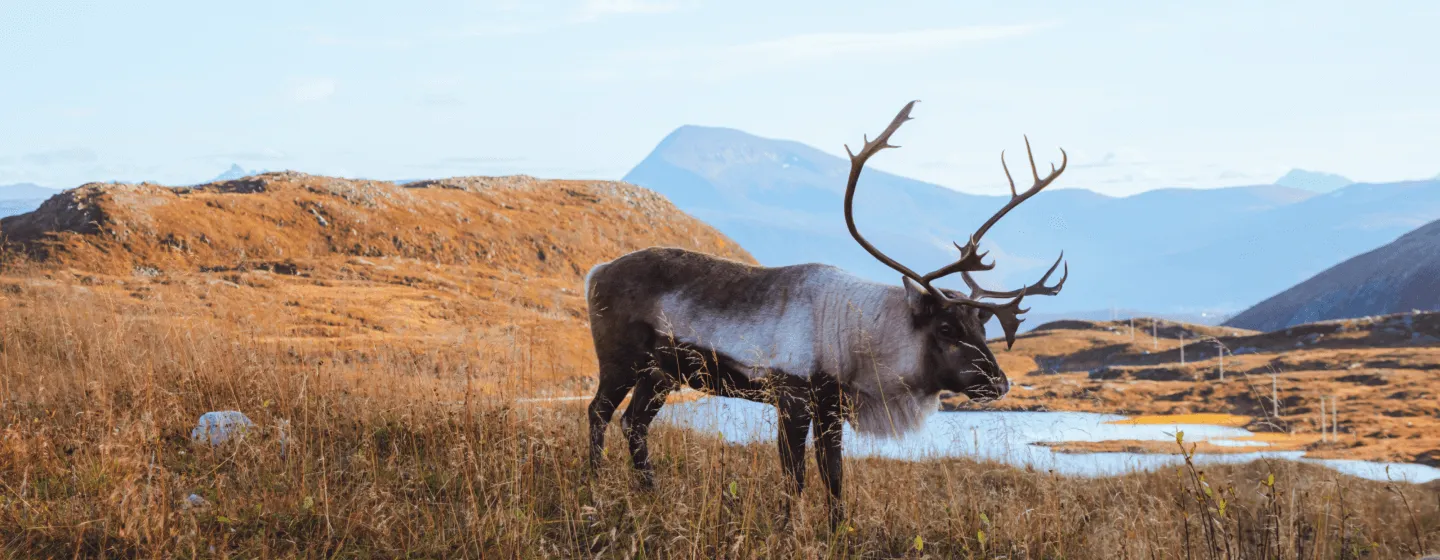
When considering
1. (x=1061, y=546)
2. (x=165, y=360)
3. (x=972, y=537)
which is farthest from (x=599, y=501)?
(x=165, y=360)

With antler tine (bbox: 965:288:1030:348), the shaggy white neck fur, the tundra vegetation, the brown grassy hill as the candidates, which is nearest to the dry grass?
the tundra vegetation

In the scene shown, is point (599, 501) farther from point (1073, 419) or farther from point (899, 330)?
point (1073, 419)

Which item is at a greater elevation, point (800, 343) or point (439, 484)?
point (800, 343)

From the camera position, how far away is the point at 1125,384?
4409 cm

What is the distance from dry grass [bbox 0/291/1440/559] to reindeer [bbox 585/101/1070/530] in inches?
15.9

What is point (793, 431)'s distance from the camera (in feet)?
17.7

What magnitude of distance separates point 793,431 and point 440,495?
2.11 m

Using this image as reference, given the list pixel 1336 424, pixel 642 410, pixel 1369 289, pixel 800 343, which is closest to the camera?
pixel 800 343

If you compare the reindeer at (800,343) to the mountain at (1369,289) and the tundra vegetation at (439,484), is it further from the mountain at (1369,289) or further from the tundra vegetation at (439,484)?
the mountain at (1369,289)

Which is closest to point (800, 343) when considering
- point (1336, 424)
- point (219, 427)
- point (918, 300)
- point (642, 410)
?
point (918, 300)

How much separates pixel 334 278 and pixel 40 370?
→ 11701 millimetres

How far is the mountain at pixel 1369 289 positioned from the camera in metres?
140

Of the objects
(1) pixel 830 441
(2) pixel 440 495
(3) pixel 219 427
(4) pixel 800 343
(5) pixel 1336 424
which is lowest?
(5) pixel 1336 424

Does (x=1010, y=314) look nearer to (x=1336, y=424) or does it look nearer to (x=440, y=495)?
(x=440, y=495)
